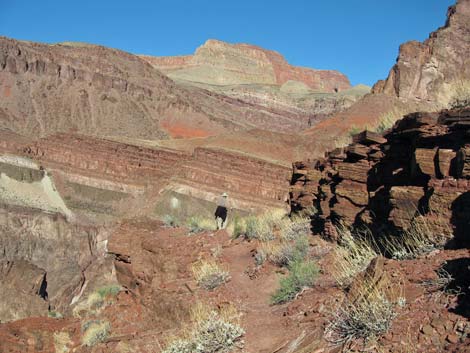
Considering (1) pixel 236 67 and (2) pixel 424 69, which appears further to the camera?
(1) pixel 236 67

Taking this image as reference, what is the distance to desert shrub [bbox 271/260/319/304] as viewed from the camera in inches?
311

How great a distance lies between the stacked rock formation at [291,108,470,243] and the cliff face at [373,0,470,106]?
34.2 metres

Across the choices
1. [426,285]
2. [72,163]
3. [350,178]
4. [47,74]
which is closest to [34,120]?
[47,74]

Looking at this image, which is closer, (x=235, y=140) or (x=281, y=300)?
(x=281, y=300)

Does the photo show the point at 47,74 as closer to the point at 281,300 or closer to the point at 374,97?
the point at 374,97

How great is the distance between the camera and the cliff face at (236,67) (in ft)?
534

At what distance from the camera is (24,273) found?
2864 cm

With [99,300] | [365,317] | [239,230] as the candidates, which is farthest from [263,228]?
[365,317]

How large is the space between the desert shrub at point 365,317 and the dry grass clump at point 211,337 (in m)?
1.68

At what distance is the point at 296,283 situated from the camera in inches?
316

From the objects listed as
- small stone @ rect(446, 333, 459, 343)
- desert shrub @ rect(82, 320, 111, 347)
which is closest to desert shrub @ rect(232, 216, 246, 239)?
desert shrub @ rect(82, 320, 111, 347)

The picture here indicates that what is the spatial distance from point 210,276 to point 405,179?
3604 millimetres

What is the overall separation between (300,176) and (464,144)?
8.65m

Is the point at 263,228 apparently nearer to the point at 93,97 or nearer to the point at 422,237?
the point at 422,237
